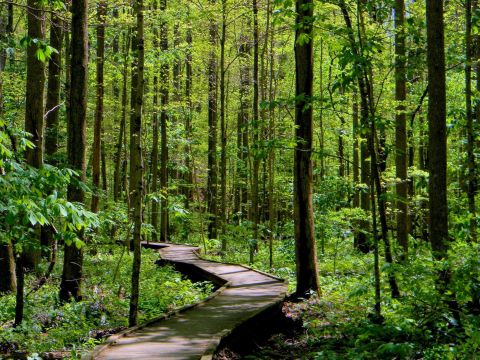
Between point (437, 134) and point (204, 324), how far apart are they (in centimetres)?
485

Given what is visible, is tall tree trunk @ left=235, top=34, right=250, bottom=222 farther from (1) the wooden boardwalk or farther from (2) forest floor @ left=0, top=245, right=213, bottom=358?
(1) the wooden boardwalk

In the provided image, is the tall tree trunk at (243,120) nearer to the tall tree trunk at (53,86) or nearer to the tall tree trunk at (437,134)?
the tall tree trunk at (53,86)

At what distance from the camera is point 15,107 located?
17.6m

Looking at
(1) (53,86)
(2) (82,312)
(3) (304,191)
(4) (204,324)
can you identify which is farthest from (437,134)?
(1) (53,86)

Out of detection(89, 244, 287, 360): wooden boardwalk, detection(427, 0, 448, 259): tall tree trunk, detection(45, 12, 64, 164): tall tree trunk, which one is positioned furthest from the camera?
detection(45, 12, 64, 164): tall tree trunk

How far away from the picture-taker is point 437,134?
22.5ft

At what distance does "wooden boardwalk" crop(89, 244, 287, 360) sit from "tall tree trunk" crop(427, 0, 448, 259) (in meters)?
3.55

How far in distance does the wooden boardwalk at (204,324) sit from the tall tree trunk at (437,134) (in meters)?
3.55

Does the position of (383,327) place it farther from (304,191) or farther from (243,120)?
(243,120)

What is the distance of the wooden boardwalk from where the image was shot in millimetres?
6293

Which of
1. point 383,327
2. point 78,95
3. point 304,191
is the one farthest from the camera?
point 304,191

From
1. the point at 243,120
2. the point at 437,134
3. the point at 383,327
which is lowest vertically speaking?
the point at 383,327

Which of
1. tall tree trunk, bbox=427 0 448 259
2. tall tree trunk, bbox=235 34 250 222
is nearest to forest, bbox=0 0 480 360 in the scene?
tall tree trunk, bbox=427 0 448 259

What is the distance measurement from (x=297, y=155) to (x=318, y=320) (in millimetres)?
3593
